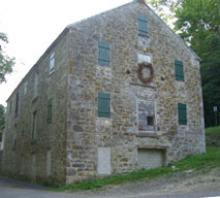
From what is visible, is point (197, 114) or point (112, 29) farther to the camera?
point (197, 114)

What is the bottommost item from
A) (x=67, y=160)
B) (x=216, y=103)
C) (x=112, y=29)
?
(x=67, y=160)

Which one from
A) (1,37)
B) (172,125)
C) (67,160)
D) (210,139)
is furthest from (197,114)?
(1,37)

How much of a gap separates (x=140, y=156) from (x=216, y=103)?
14910 mm

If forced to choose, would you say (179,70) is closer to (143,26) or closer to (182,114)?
(182,114)

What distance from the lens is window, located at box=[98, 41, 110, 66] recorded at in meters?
18.5

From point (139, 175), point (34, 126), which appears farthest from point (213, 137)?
point (34, 126)

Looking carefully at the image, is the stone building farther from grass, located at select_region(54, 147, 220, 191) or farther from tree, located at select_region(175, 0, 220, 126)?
tree, located at select_region(175, 0, 220, 126)

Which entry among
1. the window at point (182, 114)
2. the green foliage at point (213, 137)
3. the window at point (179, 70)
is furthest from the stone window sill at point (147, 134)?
the green foliage at point (213, 137)

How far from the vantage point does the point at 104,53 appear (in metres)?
18.7

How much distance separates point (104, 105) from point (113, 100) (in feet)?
2.24

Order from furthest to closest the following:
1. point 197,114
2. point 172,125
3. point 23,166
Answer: point 23,166 < point 197,114 < point 172,125

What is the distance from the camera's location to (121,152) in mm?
17734

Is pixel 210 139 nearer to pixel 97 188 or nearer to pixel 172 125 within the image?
pixel 172 125

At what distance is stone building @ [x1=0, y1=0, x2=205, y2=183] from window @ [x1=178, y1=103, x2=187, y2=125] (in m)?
0.06
